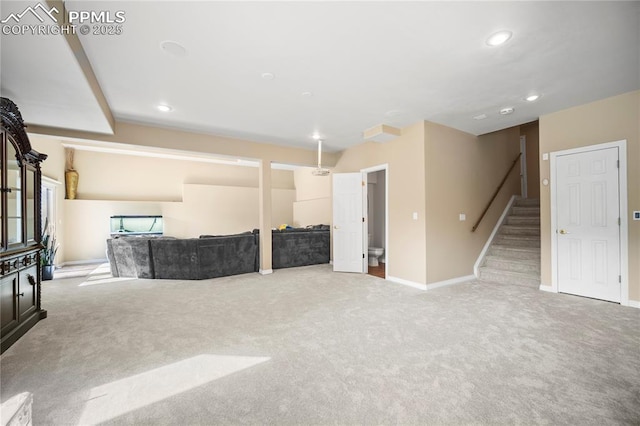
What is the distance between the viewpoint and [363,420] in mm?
1544

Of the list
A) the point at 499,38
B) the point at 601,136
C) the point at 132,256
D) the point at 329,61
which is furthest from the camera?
the point at 132,256

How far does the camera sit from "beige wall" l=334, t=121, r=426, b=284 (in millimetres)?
4348

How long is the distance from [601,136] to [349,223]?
3977mm

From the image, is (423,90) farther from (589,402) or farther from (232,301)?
(232,301)

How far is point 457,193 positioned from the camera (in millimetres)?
4684

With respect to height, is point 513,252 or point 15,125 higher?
point 15,125

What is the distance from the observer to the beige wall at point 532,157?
20.8 ft

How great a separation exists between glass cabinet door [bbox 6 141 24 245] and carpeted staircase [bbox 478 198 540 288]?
21.3 ft

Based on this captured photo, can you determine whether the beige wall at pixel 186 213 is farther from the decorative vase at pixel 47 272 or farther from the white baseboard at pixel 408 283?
the white baseboard at pixel 408 283

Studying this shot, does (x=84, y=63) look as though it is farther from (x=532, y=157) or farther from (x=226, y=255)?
(x=532, y=157)

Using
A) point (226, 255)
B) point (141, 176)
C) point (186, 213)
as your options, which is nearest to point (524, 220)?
point (226, 255)

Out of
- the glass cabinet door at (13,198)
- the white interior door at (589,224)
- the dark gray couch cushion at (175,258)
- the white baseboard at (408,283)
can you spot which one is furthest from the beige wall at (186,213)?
the white interior door at (589,224)

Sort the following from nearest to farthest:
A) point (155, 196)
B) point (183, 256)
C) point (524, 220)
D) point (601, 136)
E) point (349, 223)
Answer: point (601, 136), point (183, 256), point (524, 220), point (349, 223), point (155, 196)

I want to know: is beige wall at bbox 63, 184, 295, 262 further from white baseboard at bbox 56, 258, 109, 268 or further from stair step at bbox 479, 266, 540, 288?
stair step at bbox 479, 266, 540, 288
